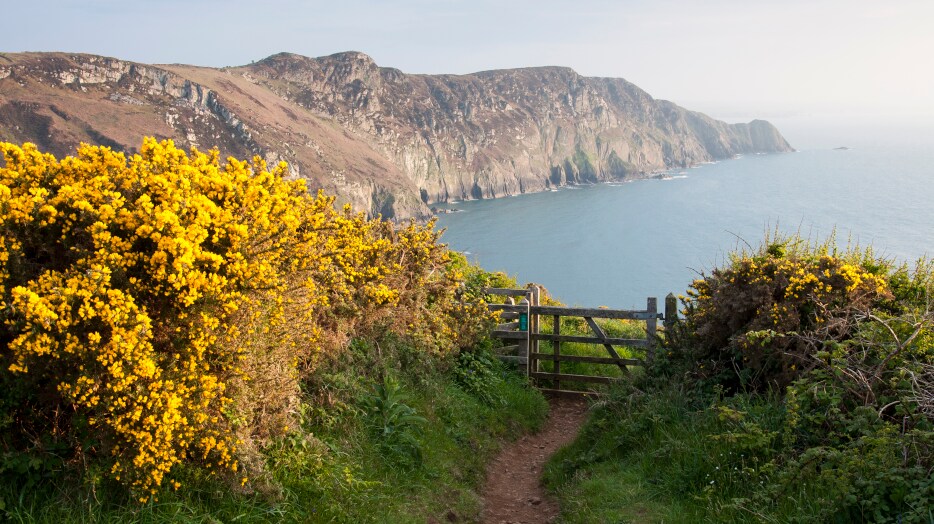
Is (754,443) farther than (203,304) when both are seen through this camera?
Yes

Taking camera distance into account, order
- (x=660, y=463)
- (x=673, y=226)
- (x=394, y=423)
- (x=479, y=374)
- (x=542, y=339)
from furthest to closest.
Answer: (x=673, y=226), (x=542, y=339), (x=479, y=374), (x=394, y=423), (x=660, y=463)

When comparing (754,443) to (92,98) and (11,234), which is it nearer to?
(11,234)

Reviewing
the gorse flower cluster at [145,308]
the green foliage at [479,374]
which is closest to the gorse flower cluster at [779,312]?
the green foliage at [479,374]

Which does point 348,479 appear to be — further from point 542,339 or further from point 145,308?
point 542,339

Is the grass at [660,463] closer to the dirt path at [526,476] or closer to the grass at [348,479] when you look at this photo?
the dirt path at [526,476]

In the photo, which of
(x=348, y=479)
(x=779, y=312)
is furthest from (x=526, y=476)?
(x=779, y=312)

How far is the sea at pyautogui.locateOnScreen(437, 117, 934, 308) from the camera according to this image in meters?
92.2

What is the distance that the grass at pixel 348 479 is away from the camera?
4.57 meters

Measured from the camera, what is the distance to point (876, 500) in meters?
4.32

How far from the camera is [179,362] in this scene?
16.3ft

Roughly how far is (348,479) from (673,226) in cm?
13536

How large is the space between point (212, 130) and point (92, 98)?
25.5 m

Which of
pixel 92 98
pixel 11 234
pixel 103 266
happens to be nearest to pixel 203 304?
pixel 103 266

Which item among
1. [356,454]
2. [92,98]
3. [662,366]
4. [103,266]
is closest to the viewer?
[103,266]
